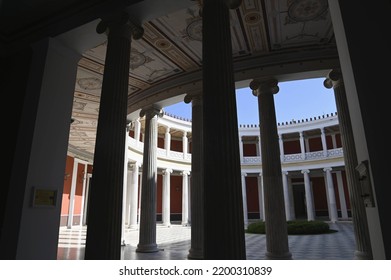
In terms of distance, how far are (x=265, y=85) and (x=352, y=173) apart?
299cm

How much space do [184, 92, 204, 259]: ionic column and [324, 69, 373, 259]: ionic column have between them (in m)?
3.45

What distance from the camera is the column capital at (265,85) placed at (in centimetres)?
693

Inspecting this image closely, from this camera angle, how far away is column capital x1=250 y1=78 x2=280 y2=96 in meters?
6.93

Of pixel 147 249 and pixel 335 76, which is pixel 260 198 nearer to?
pixel 147 249

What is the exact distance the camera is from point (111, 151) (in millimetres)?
3787

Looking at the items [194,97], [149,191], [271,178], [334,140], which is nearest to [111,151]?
[271,178]

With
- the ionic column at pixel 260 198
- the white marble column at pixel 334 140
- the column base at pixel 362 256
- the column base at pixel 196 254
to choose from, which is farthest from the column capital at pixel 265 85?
the white marble column at pixel 334 140

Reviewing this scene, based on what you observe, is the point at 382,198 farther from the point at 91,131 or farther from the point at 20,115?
the point at 91,131

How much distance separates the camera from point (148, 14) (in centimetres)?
440

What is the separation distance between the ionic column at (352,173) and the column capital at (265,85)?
1324 mm

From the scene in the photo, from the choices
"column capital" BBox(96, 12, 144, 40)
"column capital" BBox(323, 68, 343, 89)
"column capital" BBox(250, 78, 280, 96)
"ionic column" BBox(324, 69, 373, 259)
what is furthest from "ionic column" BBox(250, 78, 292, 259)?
"column capital" BBox(96, 12, 144, 40)

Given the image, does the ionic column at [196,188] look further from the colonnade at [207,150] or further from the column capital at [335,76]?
the column capital at [335,76]

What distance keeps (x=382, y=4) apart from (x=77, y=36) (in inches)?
180

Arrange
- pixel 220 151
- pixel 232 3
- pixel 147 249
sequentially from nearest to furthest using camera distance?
pixel 220 151
pixel 232 3
pixel 147 249
